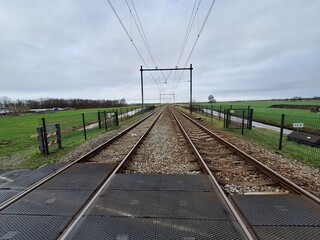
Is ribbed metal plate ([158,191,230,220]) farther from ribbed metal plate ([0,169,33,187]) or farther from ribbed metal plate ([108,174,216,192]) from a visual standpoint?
ribbed metal plate ([0,169,33,187])

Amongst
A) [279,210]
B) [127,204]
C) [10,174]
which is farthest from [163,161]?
[10,174]

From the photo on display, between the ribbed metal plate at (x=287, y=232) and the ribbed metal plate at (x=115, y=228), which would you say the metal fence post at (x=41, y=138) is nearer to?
the ribbed metal plate at (x=115, y=228)

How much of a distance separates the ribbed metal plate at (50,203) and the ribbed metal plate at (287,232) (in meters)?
3.12

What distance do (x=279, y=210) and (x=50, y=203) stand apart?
4.33 meters

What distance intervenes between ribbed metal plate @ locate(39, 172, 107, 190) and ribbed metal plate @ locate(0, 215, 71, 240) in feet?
3.91

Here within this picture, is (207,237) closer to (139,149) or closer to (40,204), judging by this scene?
(40,204)

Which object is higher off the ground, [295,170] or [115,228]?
[115,228]

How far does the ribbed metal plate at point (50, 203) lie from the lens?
3.38 m

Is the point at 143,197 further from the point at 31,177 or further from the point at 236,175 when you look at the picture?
the point at 31,177

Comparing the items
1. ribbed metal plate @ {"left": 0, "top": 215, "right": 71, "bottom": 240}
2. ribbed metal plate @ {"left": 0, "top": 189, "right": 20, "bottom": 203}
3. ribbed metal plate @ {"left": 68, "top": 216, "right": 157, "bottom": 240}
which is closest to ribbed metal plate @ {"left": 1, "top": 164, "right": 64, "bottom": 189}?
ribbed metal plate @ {"left": 0, "top": 189, "right": 20, "bottom": 203}

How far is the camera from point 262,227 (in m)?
2.85

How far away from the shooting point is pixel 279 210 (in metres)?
3.31

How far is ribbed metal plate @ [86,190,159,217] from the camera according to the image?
3252 mm

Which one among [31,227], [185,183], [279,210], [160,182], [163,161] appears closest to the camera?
[31,227]
